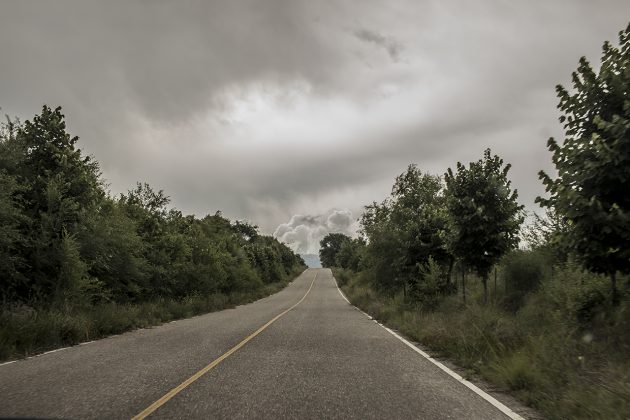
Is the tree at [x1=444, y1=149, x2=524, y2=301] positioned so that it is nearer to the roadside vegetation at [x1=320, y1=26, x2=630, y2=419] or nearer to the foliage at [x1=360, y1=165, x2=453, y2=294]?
the roadside vegetation at [x1=320, y1=26, x2=630, y2=419]

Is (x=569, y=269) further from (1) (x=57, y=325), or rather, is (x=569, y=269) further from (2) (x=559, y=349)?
(1) (x=57, y=325)

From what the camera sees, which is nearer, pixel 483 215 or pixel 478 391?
pixel 478 391

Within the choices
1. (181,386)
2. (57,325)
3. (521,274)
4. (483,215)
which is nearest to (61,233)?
(57,325)

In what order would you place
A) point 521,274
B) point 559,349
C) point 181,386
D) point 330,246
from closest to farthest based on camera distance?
point 181,386, point 559,349, point 521,274, point 330,246

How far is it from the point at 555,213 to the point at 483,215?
6.46 m

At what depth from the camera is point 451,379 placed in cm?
739

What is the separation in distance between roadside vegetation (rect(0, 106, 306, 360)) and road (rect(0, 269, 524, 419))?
1.56m

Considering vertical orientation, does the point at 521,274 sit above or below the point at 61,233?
below

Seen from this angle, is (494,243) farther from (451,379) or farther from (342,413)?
(342,413)

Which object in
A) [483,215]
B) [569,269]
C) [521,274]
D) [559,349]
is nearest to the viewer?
[559,349]

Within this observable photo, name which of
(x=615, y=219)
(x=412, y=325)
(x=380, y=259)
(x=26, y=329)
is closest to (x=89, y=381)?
(x=26, y=329)

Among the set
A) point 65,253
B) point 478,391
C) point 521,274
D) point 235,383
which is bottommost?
point 478,391

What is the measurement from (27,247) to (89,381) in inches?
401

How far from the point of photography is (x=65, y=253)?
14.6 metres
